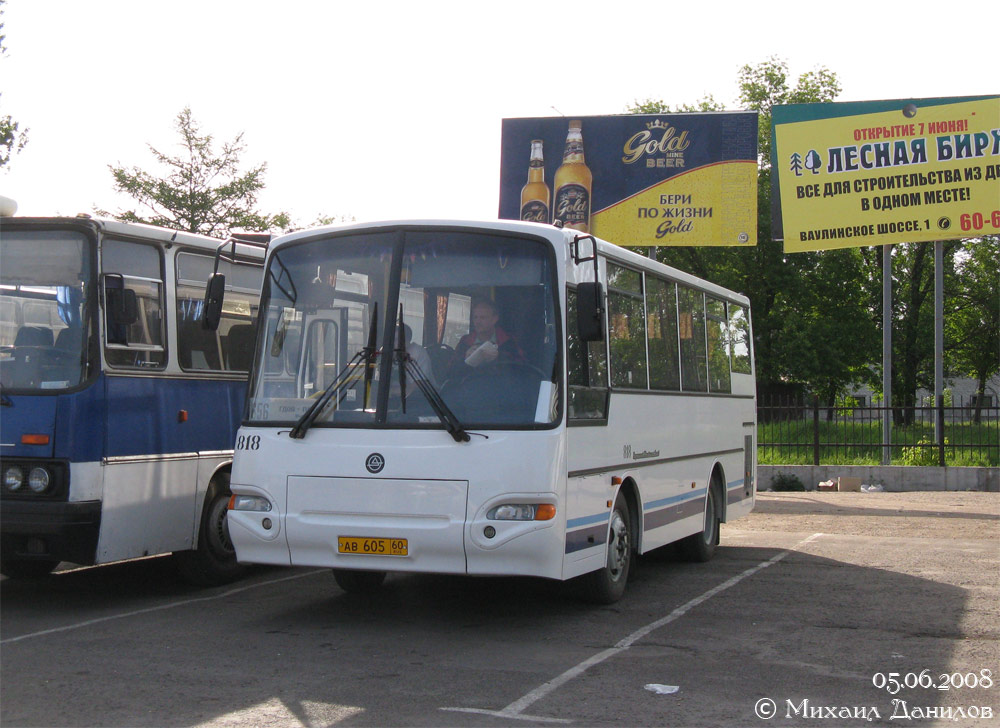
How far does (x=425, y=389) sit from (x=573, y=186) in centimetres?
1733

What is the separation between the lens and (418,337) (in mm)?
8570

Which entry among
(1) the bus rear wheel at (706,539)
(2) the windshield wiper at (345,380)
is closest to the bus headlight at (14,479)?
(2) the windshield wiper at (345,380)

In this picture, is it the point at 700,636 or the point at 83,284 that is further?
the point at 83,284

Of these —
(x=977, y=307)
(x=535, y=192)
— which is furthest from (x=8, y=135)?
(x=977, y=307)

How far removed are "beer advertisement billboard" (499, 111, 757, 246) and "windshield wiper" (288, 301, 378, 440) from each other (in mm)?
16505

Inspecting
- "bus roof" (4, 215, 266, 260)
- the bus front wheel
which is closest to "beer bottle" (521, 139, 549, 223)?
"bus roof" (4, 215, 266, 260)

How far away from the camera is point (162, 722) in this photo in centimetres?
611

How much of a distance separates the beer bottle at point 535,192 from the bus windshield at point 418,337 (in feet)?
55.0

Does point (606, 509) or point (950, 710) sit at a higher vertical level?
point (606, 509)

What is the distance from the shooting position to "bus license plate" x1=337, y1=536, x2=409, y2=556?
26.9 ft

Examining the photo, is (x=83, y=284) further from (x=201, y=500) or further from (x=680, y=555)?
(x=680, y=555)

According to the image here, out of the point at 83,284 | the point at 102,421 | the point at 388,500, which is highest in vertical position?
the point at 83,284

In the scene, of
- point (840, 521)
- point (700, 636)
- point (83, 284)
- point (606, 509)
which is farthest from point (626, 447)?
point (840, 521)

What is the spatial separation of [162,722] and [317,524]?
2431 mm
